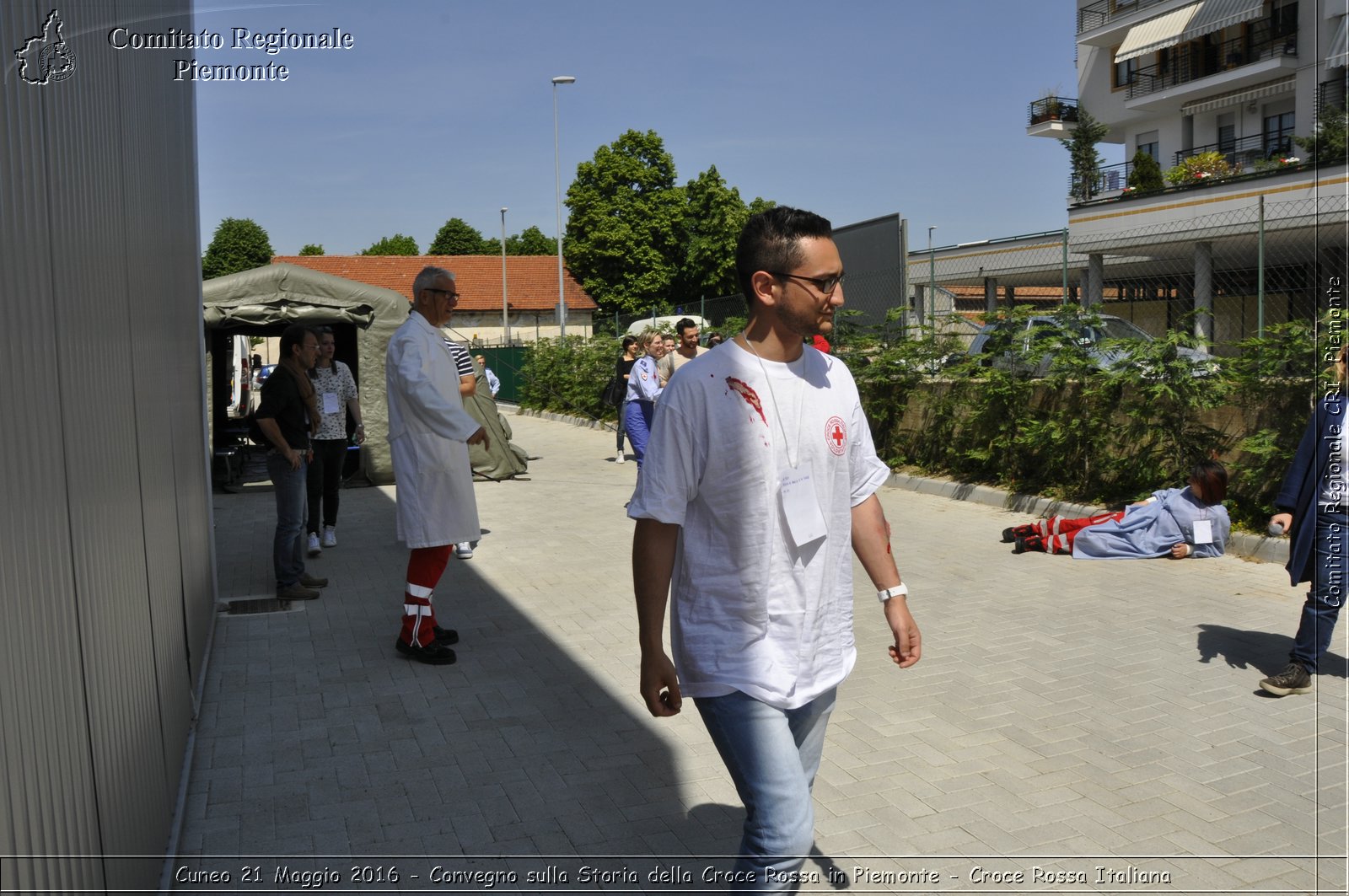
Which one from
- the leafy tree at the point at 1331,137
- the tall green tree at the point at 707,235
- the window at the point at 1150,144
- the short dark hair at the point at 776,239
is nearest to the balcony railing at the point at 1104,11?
the window at the point at 1150,144

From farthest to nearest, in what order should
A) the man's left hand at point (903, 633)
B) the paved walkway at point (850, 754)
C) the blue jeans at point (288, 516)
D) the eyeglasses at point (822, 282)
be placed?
the blue jeans at point (288, 516), the paved walkway at point (850, 754), the man's left hand at point (903, 633), the eyeglasses at point (822, 282)

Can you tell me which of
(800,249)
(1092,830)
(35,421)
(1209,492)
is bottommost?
(1092,830)

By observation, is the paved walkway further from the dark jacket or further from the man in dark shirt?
the dark jacket

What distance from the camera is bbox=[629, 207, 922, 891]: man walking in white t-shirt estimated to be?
9.18 ft

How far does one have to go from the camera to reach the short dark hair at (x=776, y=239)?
3045 millimetres

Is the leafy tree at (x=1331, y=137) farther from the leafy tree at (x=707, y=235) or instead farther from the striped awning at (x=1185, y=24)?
the leafy tree at (x=707, y=235)

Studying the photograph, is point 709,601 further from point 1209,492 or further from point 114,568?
point 1209,492

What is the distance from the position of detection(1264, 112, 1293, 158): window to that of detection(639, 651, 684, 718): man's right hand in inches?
1418

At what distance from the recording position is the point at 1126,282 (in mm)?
13703

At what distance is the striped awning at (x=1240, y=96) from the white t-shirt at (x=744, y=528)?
3746 centimetres

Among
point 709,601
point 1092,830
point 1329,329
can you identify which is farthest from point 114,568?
point 1329,329

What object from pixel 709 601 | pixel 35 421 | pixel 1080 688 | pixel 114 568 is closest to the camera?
pixel 35 421

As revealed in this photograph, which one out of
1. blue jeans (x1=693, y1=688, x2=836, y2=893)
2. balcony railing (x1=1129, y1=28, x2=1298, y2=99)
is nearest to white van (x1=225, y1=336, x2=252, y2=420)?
blue jeans (x1=693, y1=688, x2=836, y2=893)

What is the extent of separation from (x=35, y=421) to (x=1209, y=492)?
8.47m
